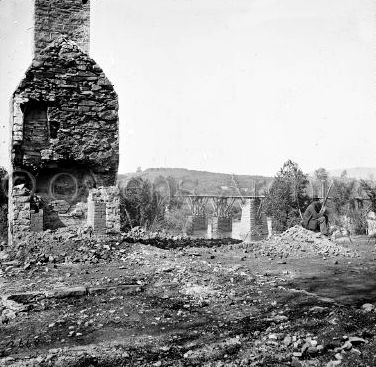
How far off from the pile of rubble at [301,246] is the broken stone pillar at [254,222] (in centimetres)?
1396

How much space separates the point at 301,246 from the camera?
1203 centimetres

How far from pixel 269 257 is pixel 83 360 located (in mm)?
7337

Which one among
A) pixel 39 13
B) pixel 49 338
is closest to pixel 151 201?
pixel 39 13

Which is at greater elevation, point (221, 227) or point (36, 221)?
point (36, 221)

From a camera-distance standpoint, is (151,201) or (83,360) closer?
(83,360)

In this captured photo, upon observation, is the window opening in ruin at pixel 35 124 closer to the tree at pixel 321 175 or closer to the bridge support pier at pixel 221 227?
the bridge support pier at pixel 221 227

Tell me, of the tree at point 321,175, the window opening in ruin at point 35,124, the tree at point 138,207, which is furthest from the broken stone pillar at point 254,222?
the tree at point 321,175

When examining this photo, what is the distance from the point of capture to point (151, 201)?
31.6 meters

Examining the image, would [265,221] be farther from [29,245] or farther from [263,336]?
[263,336]

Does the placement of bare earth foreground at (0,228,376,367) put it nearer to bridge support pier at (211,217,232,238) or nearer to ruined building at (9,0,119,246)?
ruined building at (9,0,119,246)

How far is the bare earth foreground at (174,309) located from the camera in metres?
3.79

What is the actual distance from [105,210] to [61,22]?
18.3 ft

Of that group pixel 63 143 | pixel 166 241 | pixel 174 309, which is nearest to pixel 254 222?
pixel 166 241

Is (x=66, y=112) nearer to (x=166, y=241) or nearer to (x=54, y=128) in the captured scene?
(x=54, y=128)
